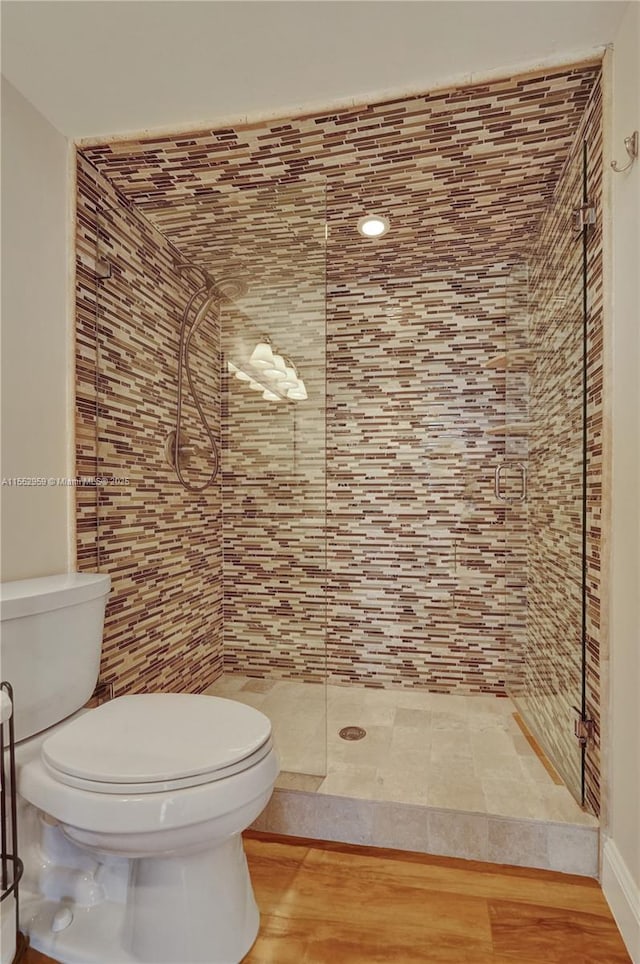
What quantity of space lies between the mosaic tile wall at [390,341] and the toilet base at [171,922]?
733mm

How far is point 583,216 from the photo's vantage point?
1.58m

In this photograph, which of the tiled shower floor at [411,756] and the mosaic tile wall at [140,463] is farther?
the mosaic tile wall at [140,463]

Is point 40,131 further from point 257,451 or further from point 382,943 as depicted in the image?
point 382,943

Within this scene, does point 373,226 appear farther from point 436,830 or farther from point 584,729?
point 436,830

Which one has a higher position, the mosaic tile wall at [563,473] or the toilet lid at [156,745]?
the mosaic tile wall at [563,473]

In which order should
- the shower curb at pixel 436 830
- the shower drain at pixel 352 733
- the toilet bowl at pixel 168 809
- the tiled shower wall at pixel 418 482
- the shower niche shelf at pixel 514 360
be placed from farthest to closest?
the tiled shower wall at pixel 418 482 → the shower niche shelf at pixel 514 360 → the shower drain at pixel 352 733 → the shower curb at pixel 436 830 → the toilet bowl at pixel 168 809

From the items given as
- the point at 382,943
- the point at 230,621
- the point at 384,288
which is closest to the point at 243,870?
the point at 382,943

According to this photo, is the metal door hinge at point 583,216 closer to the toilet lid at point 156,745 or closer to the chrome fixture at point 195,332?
the chrome fixture at point 195,332

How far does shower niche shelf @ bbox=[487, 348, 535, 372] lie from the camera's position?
7.60 ft

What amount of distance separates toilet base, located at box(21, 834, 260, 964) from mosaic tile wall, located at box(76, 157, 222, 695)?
2.26 ft

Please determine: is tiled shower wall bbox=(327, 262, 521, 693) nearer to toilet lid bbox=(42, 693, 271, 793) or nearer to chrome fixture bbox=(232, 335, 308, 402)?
chrome fixture bbox=(232, 335, 308, 402)

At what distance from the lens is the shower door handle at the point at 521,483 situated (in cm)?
241

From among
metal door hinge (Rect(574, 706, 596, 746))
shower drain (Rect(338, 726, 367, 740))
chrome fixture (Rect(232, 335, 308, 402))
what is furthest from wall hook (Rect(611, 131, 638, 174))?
shower drain (Rect(338, 726, 367, 740))

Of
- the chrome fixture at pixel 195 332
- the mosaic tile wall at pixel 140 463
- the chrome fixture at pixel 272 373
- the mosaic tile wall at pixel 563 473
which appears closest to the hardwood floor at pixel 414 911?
the mosaic tile wall at pixel 563 473
